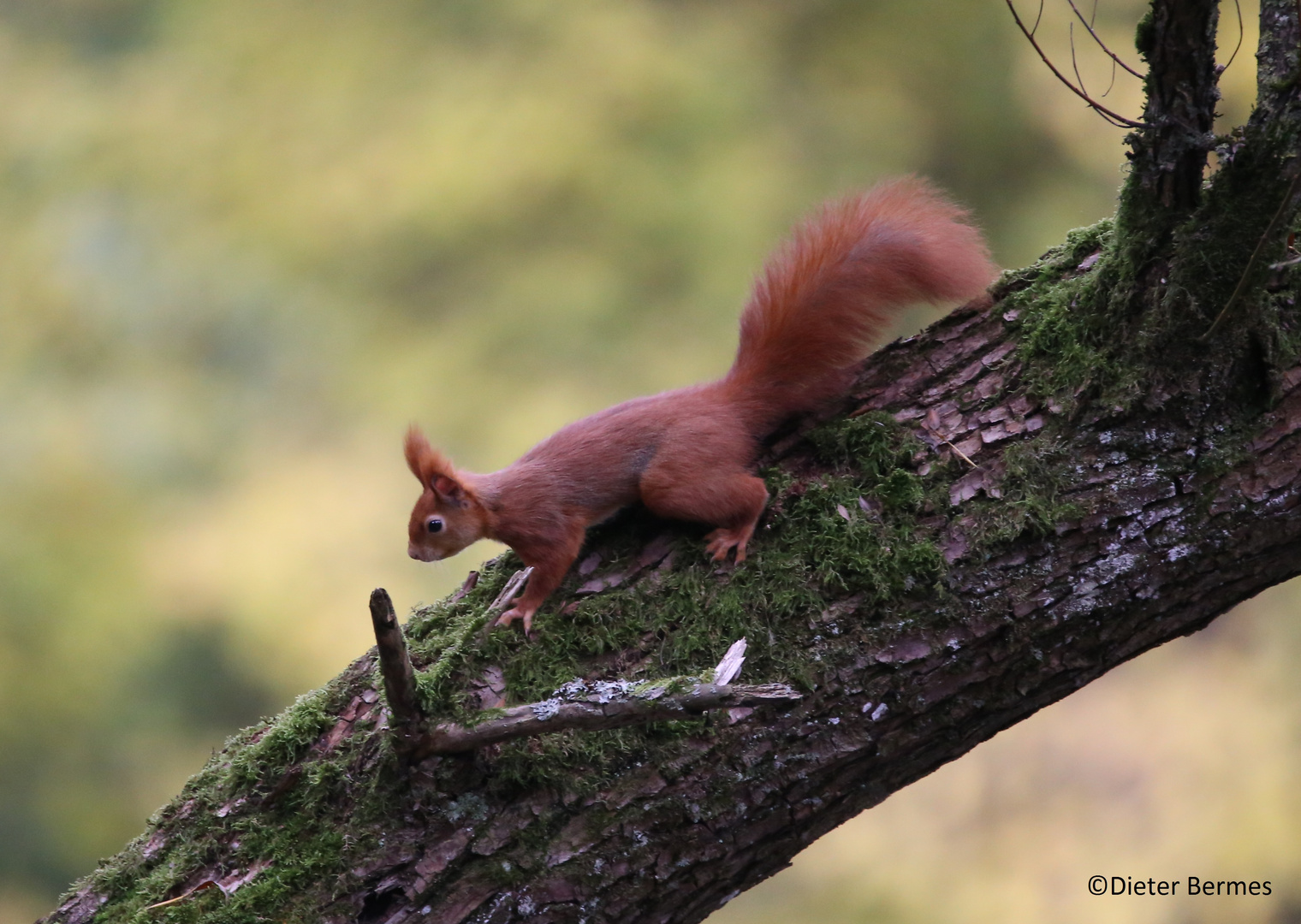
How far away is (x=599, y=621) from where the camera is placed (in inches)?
77.9

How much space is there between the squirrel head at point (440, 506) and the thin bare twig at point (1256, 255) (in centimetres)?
152

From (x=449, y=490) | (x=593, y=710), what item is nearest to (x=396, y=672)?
(x=593, y=710)

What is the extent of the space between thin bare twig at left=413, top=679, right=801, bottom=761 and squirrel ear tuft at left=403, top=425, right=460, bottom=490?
0.87 meters

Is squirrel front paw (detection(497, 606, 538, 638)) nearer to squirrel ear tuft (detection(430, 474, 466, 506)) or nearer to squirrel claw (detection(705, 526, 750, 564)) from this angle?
squirrel claw (detection(705, 526, 750, 564))

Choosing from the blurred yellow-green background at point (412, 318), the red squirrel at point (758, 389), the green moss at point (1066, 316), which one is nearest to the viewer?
the green moss at point (1066, 316)

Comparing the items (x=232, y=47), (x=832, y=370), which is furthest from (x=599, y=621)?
(x=232, y=47)

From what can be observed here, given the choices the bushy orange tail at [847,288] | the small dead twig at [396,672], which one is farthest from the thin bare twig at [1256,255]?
the small dead twig at [396,672]

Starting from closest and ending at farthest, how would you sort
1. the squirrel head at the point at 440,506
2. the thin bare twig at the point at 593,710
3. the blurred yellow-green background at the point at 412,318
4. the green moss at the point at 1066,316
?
the thin bare twig at the point at 593,710, the green moss at the point at 1066,316, the squirrel head at the point at 440,506, the blurred yellow-green background at the point at 412,318

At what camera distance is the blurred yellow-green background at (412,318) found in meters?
3.87

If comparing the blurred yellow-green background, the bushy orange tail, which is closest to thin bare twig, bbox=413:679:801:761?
the bushy orange tail

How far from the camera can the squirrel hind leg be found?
2.04 m

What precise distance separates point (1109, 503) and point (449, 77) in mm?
3448

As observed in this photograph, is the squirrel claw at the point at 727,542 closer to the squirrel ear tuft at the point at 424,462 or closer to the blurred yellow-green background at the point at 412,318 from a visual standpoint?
the squirrel ear tuft at the point at 424,462

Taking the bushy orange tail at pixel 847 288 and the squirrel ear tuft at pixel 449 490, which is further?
the squirrel ear tuft at pixel 449 490
